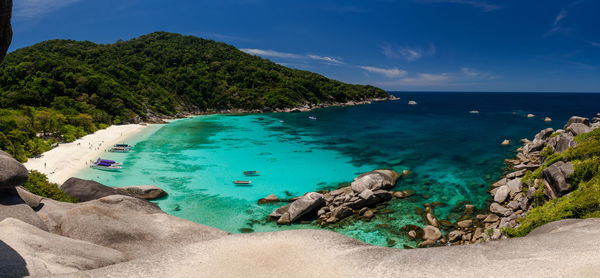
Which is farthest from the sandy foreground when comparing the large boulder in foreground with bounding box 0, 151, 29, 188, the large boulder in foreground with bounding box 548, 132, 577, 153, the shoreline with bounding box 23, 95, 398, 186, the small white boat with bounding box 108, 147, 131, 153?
the large boulder in foreground with bounding box 548, 132, 577, 153

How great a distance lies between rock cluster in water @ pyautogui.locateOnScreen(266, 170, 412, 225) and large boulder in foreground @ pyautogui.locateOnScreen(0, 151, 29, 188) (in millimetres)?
15055

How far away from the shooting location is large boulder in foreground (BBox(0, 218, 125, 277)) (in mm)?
7513

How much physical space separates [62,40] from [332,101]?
129588 millimetres

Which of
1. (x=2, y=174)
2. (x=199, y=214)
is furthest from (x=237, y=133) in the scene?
(x=2, y=174)

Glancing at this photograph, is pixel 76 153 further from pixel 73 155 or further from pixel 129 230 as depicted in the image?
pixel 129 230

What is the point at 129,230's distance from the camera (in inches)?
491

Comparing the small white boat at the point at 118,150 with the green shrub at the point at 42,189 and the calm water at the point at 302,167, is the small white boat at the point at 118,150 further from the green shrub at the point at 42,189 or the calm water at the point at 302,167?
the green shrub at the point at 42,189

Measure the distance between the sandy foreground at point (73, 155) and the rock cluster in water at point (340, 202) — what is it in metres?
23.7

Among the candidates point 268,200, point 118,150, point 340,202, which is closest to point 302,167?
point 268,200

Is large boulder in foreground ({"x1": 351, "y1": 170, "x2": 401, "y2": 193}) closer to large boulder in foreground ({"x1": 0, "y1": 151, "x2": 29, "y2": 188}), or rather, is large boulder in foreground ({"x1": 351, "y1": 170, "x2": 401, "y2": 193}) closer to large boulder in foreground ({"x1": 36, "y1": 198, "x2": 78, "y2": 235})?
large boulder in foreground ({"x1": 36, "y1": 198, "x2": 78, "y2": 235})

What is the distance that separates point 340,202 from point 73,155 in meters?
37.1

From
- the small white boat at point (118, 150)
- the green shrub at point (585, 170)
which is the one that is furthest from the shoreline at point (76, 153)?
the green shrub at point (585, 170)

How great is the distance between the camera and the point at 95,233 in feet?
38.8

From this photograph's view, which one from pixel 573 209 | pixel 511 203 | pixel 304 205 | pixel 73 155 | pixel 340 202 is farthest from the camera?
pixel 73 155
